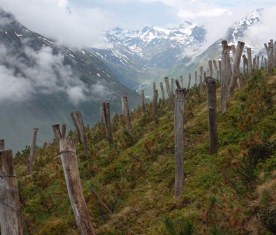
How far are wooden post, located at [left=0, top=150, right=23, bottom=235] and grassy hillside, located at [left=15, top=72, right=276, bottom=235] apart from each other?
207 cm

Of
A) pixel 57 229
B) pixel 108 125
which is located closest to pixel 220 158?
pixel 57 229

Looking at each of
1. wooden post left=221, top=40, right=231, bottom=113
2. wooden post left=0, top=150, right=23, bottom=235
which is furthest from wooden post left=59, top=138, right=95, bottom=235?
wooden post left=221, top=40, right=231, bottom=113

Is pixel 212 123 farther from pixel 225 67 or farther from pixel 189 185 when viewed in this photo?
pixel 225 67

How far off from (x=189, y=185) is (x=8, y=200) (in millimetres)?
6415

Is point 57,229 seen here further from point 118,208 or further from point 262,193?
point 262,193

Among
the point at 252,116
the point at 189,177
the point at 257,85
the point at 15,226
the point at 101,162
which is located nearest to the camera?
the point at 15,226

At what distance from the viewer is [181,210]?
11.4m

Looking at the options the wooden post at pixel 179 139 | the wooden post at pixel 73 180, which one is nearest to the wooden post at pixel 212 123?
the wooden post at pixel 179 139

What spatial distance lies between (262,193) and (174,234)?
314 cm

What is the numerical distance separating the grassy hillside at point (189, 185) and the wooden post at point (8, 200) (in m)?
2.07

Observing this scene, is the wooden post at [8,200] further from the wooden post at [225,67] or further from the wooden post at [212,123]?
the wooden post at [225,67]

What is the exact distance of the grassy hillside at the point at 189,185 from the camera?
32.9 ft

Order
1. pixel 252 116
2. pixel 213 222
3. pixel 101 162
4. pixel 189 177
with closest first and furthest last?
pixel 213 222, pixel 189 177, pixel 252 116, pixel 101 162

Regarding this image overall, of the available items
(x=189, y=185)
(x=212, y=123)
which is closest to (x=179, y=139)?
(x=189, y=185)
